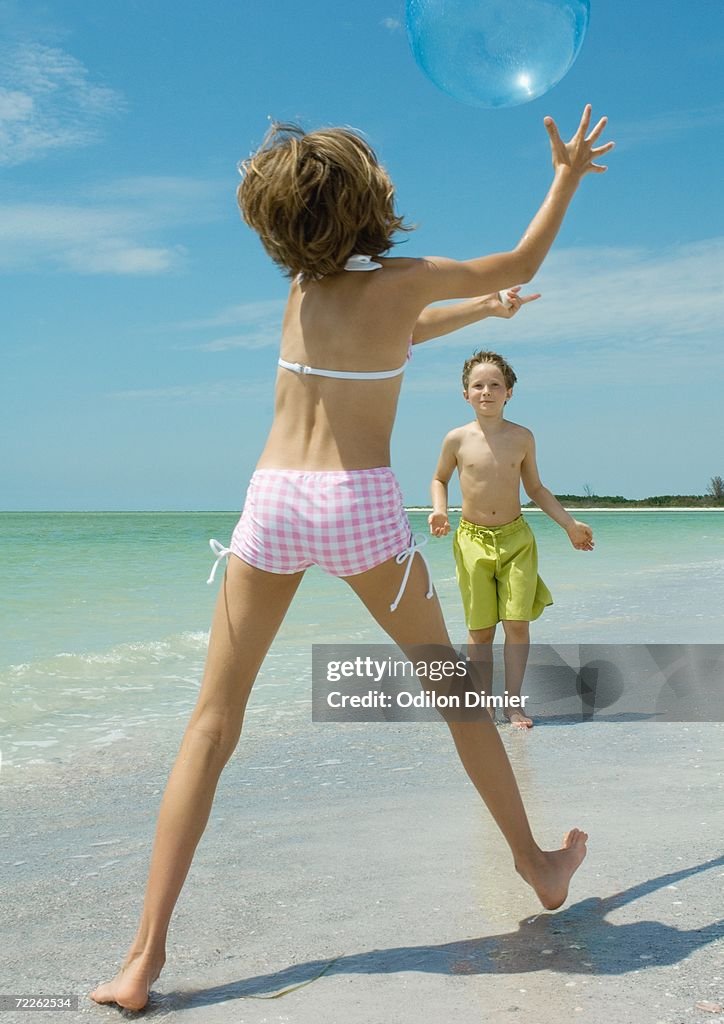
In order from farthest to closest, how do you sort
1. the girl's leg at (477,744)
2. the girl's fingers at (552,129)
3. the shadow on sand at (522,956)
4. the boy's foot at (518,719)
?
the boy's foot at (518,719) < the girl's fingers at (552,129) < the girl's leg at (477,744) < the shadow on sand at (522,956)

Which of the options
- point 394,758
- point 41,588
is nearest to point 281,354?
point 394,758

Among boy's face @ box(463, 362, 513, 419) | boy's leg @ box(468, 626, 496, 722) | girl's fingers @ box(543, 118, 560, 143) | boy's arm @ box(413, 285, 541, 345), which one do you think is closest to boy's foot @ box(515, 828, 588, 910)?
boy's arm @ box(413, 285, 541, 345)

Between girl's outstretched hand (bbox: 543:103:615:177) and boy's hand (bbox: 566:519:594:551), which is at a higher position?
girl's outstretched hand (bbox: 543:103:615:177)

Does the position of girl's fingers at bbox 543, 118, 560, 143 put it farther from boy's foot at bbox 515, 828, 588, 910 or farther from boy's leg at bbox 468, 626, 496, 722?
boy's leg at bbox 468, 626, 496, 722

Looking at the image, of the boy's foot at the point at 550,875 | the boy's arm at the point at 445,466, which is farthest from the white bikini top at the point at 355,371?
the boy's arm at the point at 445,466

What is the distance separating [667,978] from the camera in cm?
224

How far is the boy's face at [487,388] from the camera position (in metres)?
5.44

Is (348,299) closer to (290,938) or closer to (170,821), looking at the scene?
(170,821)

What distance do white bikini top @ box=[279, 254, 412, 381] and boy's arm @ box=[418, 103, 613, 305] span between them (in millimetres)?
127

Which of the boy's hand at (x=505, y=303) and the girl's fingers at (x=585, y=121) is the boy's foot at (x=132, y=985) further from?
the girl's fingers at (x=585, y=121)

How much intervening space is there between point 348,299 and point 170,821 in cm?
127

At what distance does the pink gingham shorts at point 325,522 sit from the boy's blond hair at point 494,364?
3.27m

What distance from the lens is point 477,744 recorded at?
8.11 ft

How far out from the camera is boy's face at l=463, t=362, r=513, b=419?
5.44 m
